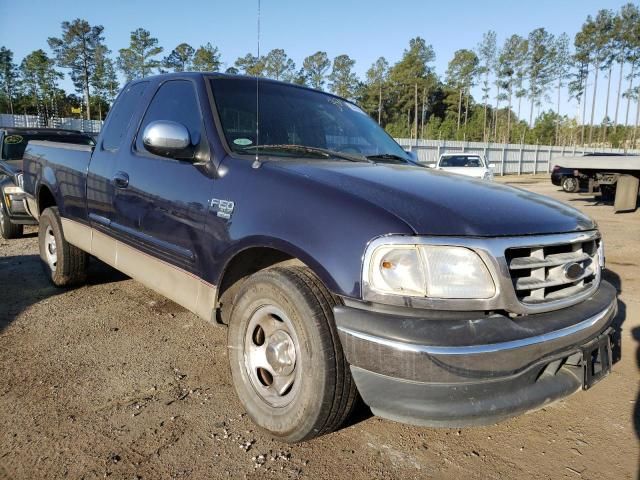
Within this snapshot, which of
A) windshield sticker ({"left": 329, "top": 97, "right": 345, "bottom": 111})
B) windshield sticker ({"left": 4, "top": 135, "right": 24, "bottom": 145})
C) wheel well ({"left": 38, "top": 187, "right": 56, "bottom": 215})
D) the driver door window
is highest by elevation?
windshield sticker ({"left": 329, "top": 97, "right": 345, "bottom": 111})

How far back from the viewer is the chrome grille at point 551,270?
6.75 ft

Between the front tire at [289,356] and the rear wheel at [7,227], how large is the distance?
6202 mm

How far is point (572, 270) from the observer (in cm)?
225

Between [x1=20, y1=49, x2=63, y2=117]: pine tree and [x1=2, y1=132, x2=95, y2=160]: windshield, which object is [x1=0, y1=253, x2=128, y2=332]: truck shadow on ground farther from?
[x1=20, y1=49, x2=63, y2=117]: pine tree

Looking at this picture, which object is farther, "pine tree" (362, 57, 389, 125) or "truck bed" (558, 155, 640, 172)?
"pine tree" (362, 57, 389, 125)

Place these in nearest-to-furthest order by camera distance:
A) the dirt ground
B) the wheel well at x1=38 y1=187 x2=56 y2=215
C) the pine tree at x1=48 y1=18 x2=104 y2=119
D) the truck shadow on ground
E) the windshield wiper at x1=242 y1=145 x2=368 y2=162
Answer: the dirt ground
the windshield wiper at x1=242 y1=145 x2=368 y2=162
the truck shadow on ground
the wheel well at x1=38 y1=187 x2=56 y2=215
the pine tree at x1=48 y1=18 x2=104 y2=119

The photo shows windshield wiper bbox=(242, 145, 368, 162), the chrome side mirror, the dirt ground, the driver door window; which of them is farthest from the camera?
the driver door window

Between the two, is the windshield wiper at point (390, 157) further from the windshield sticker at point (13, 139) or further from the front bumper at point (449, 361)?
the windshield sticker at point (13, 139)

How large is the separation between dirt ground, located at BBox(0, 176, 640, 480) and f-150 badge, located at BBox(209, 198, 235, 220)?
107cm

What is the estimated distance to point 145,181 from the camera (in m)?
3.21

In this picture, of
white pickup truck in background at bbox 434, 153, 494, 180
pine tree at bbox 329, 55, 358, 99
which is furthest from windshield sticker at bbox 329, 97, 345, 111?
pine tree at bbox 329, 55, 358, 99

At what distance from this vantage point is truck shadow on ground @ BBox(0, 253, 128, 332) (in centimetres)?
432

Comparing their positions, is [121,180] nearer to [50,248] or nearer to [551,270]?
[50,248]

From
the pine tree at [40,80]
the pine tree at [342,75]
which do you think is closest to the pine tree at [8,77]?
the pine tree at [40,80]
